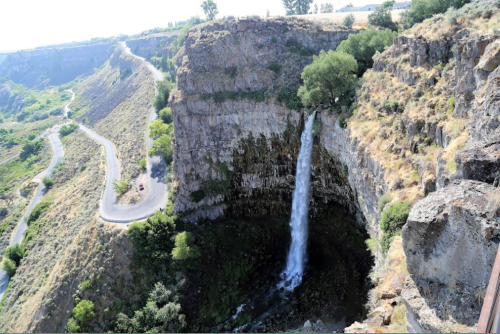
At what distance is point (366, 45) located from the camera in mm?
41062

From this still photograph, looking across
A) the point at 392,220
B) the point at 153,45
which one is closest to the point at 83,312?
the point at 392,220

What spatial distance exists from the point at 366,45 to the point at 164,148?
1548 inches

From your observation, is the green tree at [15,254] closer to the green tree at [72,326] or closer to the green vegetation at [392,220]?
the green tree at [72,326]

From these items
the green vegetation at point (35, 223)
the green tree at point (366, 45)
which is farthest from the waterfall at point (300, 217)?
the green vegetation at point (35, 223)

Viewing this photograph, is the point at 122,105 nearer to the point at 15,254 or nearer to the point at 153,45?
the point at 153,45

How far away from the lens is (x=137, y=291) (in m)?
41.6

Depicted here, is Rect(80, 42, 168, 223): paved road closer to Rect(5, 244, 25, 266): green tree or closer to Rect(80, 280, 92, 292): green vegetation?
Rect(80, 280, 92, 292): green vegetation

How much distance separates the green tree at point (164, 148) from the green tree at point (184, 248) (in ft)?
68.2

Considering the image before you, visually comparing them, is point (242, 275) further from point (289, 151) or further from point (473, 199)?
point (473, 199)

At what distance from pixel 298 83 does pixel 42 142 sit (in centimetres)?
11265

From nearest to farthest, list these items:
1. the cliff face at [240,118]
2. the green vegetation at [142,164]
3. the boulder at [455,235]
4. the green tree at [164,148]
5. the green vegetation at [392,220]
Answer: the boulder at [455,235] → the green vegetation at [392,220] → the cliff face at [240,118] → the green tree at [164,148] → the green vegetation at [142,164]

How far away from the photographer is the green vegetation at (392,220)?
1998 centimetres

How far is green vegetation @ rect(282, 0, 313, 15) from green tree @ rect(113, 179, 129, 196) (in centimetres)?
6078

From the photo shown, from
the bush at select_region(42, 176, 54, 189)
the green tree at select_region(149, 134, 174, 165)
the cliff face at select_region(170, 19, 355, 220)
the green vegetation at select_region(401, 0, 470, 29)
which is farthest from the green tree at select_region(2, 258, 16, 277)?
the green vegetation at select_region(401, 0, 470, 29)
